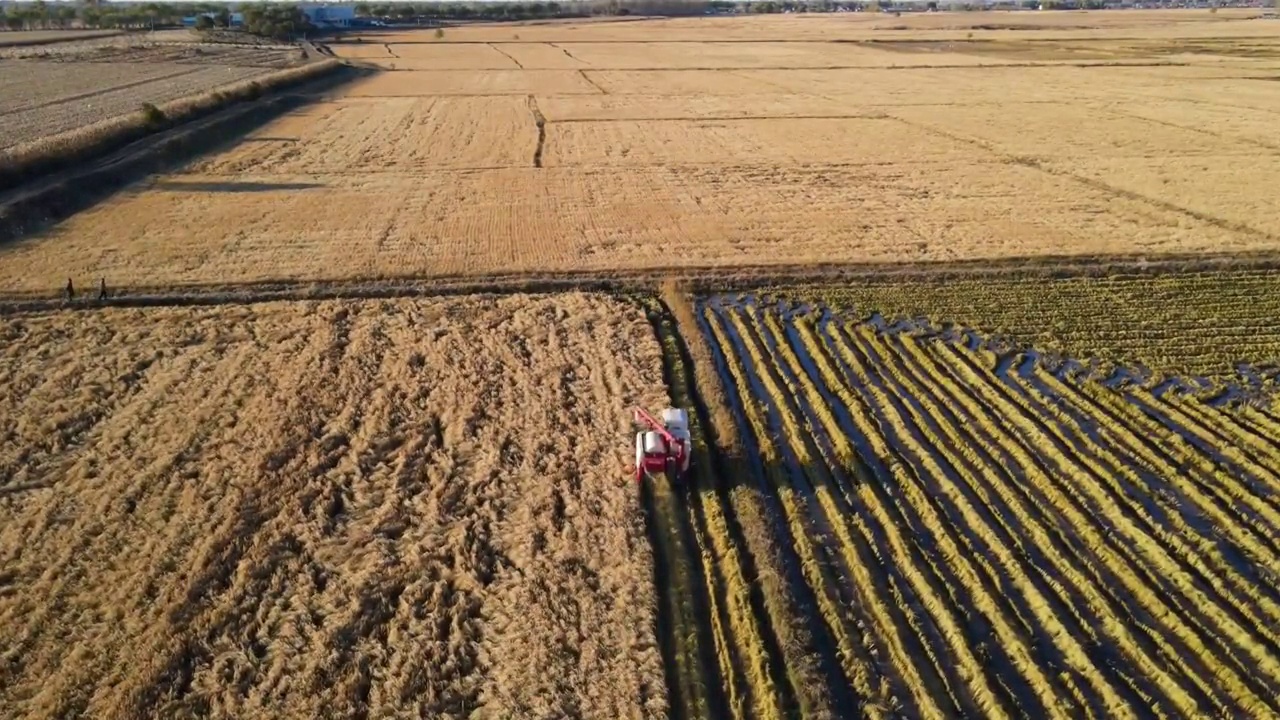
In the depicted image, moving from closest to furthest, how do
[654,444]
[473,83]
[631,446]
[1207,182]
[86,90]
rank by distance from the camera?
[654,444], [631,446], [1207,182], [86,90], [473,83]

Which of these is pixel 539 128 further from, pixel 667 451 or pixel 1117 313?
pixel 667 451

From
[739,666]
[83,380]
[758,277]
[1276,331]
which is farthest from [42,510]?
[1276,331]

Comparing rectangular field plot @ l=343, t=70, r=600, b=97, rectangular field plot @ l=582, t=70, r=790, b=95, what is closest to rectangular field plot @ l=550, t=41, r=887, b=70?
rectangular field plot @ l=582, t=70, r=790, b=95

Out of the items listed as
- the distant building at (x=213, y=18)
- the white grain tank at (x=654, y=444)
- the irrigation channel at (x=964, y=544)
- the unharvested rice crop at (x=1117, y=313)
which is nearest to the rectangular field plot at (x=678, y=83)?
the unharvested rice crop at (x=1117, y=313)

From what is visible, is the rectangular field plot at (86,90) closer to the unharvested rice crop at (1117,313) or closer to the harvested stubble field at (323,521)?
the harvested stubble field at (323,521)

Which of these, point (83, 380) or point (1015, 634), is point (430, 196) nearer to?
point (83, 380)

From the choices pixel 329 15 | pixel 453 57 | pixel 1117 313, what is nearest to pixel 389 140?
pixel 1117 313
